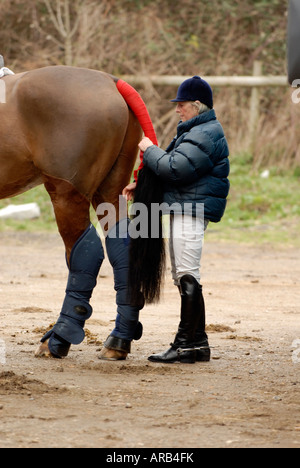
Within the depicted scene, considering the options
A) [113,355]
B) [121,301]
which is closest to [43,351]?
[113,355]

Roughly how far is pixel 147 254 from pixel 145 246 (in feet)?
0.18

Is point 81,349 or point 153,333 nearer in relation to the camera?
point 81,349

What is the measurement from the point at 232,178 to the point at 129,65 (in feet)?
9.28

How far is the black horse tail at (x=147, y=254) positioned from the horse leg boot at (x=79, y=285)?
0.23m

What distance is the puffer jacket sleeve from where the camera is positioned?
4.64m

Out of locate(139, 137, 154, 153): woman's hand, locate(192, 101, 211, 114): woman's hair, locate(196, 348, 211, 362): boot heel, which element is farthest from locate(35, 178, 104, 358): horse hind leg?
locate(192, 101, 211, 114): woman's hair

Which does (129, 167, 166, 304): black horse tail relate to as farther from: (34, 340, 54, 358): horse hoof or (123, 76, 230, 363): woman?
(34, 340, 54, 358): horse hoof

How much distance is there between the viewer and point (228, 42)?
53.7ft

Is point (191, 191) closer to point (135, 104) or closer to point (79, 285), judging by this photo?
point (135, 104)

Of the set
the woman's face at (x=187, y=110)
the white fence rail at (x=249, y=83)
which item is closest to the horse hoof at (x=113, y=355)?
the woman's face at (x=187, y=110)

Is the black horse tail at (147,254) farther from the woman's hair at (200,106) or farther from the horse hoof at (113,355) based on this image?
the woman's hair at (200,106)
